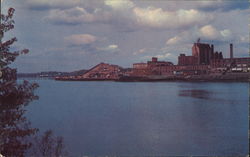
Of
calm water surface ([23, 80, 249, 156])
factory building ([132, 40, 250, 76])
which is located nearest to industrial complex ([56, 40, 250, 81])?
factory building ([132, 40, 250, 76])

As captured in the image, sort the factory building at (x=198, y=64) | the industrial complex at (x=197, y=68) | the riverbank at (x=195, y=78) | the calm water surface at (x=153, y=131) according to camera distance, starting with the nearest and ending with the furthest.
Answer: the calm water surface at (x=153, y=131) < the riverbank at (x=195, y=78) < the industrial complex at (x=197, y=68) < the factory building at (x=198, y=64)

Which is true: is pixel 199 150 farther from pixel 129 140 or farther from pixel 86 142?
pixel 86 142

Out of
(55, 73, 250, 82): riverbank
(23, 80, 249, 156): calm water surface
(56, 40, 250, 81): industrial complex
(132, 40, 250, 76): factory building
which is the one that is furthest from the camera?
(132, 40, 250, 76): factory building

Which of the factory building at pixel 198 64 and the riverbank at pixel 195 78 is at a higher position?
the factory building at pixel 198 64

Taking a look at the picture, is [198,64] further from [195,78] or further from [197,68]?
[195,78]

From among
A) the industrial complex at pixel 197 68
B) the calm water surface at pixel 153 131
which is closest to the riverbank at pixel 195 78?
the industrial complex at pixel 197 68

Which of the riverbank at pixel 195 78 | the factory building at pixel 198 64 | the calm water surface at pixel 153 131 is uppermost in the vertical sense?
the factory building at pixel 198 64

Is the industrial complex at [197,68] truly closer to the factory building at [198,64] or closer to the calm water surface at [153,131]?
the factory building at [198,64]

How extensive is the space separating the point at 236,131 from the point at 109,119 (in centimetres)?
479

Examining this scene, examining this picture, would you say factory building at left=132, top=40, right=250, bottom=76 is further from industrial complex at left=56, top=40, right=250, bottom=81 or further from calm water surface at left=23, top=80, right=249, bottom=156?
calm water surface at left=23, top=80, right=249, bottom=156

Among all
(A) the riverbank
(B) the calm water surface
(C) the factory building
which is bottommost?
(B) the calm water surface

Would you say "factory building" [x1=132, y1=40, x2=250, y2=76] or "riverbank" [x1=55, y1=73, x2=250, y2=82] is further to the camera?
"factory building" [x1=132, y1=40, x2=250, y2=76]

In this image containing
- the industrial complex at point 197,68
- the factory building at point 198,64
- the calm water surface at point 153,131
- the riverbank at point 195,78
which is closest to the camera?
the calm water surface at point 153,131

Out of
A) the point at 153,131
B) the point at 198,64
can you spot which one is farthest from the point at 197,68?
the point at 153,131
